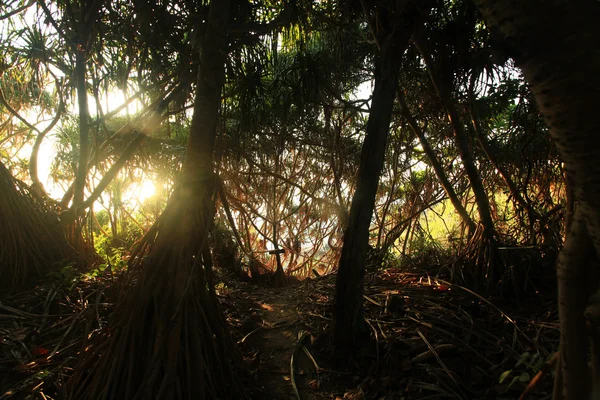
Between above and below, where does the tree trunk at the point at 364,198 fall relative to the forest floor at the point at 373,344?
above

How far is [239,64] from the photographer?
277 centimetres

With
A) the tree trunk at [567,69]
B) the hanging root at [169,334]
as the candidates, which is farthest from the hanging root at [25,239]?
the tree trunk at [567,69]

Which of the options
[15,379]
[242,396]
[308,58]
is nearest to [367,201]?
[242,396]

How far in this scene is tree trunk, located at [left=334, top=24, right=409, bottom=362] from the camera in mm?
2088

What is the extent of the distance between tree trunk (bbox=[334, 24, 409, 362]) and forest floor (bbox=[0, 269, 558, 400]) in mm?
174

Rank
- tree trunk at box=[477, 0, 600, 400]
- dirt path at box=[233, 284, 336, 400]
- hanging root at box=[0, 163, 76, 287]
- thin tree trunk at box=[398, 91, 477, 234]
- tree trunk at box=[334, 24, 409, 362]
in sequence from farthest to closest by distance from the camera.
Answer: thin tree trunk at box=[398, 91, 477, 234] < hanging root at box=[0, 163, 76, 287] < tree trunk at box=[334, 24, 409, 362] < dirt path at box=[233, 284, 336, 400] < tree trunk at box=[477, 0, 600, 400]

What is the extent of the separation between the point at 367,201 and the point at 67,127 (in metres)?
4.72

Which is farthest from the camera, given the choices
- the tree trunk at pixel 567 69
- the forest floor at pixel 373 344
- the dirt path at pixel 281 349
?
the dirt path at pixel 281 349

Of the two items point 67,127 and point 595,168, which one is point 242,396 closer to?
point 595,168

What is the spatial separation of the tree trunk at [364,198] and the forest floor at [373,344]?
0.17m

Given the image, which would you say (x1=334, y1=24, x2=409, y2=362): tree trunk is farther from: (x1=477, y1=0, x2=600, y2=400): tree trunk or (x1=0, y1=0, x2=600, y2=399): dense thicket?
(x1=477, y1=0, x2=600, y2=400): tree trunk

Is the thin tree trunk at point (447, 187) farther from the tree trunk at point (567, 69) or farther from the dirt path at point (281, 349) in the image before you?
the tree trunk at point (567, 69)

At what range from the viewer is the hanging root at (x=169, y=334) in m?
1.56

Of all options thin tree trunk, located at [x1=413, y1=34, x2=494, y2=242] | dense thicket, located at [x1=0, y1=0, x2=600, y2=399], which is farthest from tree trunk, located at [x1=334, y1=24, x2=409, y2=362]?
thin tree trunk, located at [x1=413, y1=34, x2=494, y2=242]
